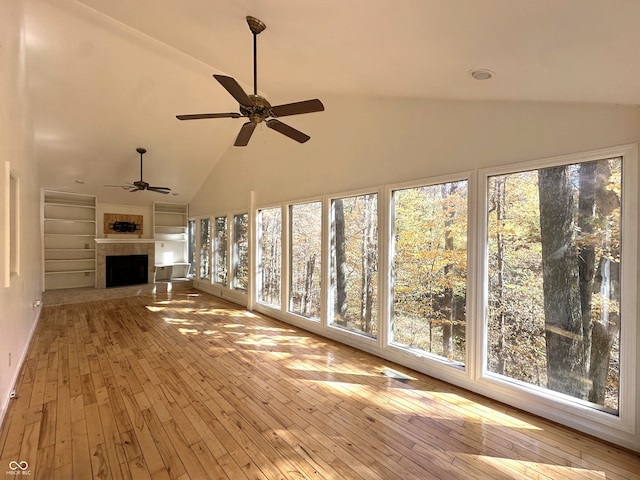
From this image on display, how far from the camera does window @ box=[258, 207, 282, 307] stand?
5609mm

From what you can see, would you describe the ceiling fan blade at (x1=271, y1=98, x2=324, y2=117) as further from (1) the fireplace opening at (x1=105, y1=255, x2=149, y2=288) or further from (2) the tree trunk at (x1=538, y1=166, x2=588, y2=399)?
(1) the fireplace opening at (x1=105, y1=255, x2=149, y2=288)

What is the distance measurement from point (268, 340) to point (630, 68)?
14.9 feet

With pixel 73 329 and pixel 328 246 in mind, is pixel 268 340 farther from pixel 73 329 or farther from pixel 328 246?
pixel 73 329

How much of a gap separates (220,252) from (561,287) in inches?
280

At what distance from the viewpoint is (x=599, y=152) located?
7.36ft

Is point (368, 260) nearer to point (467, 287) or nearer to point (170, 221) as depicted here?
point (467, 287)

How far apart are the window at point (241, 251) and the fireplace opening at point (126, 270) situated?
3.70m

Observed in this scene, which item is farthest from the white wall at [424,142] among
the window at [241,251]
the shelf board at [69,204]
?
the shelf board at [69,204]

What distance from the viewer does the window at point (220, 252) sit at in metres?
7.46

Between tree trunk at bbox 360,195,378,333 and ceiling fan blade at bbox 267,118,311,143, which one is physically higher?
ceiling fan blade at bbox 267,118,311,143

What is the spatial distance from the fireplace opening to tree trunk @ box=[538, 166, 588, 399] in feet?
31.6

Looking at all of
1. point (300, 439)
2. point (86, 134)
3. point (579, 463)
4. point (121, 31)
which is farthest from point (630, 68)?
point (86, 134)

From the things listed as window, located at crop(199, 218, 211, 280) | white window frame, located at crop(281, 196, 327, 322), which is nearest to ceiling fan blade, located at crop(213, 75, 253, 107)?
white window frame, located at crop(281, 196, 327, 322)

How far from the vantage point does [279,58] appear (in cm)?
323
